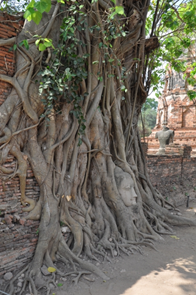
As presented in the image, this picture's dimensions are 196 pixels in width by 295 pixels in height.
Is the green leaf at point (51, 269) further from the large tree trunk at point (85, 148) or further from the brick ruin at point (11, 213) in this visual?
the brick ruin at point (11, 213)

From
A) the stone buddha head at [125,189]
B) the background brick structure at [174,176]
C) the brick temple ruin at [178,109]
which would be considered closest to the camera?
the stone buddha head at [125,189]

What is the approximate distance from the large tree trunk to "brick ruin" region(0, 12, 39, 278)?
0.33ft

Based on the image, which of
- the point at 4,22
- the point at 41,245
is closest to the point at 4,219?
the point at 41,245

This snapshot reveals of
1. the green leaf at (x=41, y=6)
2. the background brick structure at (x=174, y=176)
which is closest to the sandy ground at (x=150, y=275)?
the background brick structure at (x=174, y=176)

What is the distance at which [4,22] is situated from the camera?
357 centimetres

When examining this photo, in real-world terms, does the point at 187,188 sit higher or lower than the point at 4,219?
lower

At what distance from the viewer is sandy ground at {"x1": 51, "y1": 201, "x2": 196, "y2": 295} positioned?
312cm

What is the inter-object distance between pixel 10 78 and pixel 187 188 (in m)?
6.90

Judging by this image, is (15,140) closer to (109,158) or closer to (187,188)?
(109,158)

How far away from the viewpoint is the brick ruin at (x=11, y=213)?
3416mm

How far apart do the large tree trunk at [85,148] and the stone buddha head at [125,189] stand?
18mm

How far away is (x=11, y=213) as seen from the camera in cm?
354

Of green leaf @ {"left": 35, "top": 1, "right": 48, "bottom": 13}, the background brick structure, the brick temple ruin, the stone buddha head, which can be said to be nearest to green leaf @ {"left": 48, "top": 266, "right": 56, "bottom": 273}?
the stone buddha head

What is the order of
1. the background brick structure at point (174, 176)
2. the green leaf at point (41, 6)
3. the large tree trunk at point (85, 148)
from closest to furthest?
the green leaf at point (41, 6)
the large tree trunk at point (85, 148)
the background brick structure at point (174, 176)
